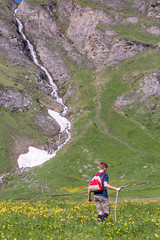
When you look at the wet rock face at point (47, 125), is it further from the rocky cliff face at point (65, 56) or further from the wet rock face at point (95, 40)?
the wet rock face at point (95, 40)

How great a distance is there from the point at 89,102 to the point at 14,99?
3995 centimetres

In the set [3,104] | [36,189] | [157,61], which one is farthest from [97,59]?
[36,189]

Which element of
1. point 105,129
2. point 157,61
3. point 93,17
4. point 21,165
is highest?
point 93,17

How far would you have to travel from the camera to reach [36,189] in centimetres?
5828

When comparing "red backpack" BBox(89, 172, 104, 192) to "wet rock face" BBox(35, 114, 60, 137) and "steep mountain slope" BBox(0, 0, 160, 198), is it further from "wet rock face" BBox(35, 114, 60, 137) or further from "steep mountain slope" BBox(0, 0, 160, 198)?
"wet rock face" BBox(35, 114, 60, 137)

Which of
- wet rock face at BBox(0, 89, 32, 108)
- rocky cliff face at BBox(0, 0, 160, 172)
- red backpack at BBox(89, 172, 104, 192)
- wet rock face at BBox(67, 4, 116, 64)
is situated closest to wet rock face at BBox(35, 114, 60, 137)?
rocky cliff face at BBox(0, 0, 160, 172)

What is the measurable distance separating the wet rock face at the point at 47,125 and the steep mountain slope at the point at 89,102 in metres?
0.52

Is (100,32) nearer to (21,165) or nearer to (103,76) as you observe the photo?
(103,76)

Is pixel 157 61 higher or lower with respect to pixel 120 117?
higher

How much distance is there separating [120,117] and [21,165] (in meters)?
52.8

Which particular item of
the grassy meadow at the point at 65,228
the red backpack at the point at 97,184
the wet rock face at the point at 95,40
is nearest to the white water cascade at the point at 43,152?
the wet rock face at the point at 95,40

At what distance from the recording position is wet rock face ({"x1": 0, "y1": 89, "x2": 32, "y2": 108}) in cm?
11525

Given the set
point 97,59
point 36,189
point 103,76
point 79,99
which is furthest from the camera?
point 97,59

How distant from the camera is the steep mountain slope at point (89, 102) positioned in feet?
223
